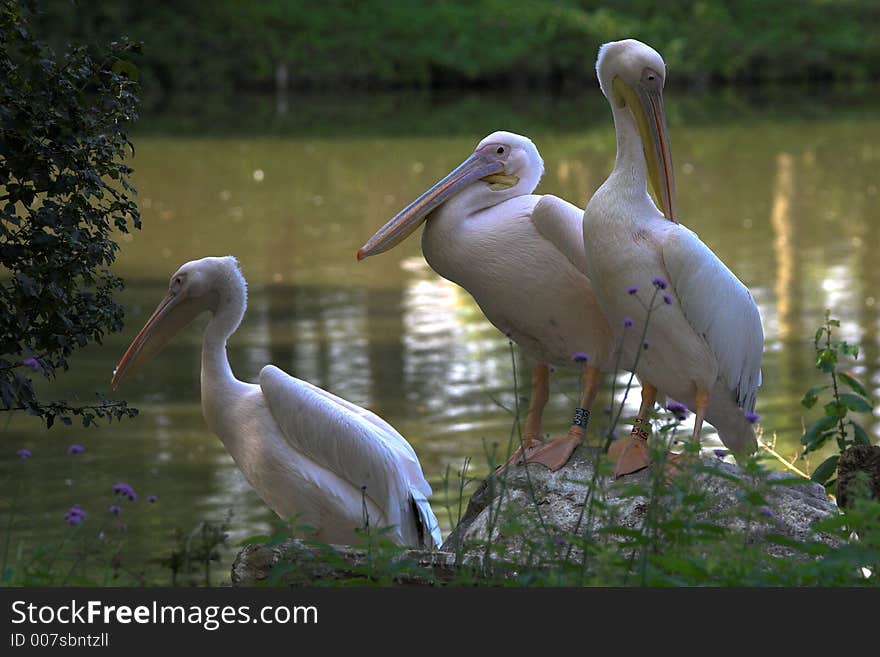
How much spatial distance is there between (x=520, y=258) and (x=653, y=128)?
518 millimetres

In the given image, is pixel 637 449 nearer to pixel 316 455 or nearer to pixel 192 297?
pixel 316 455

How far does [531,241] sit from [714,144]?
16.7 m

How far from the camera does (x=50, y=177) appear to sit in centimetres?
371

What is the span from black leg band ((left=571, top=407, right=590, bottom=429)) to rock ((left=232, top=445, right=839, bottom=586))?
0.30 ft

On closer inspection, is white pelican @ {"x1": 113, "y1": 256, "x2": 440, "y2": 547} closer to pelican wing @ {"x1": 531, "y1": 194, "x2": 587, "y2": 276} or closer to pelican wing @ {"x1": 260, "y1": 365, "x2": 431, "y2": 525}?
pelican wing @ {"x1": 260, "y1": 365, "x2": 431, "y2": 525}

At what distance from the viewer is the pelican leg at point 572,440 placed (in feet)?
13.9

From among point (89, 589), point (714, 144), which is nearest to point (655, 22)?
point (714, 144)

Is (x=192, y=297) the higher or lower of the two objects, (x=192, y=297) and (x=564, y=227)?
the lower

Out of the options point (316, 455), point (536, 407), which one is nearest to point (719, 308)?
point (536, 407)

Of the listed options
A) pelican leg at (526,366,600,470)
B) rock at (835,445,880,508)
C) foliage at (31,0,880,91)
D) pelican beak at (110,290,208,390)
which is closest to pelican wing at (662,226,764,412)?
pelican leg at (526,366,600,470)

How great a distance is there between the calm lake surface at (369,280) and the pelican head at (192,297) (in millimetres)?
640

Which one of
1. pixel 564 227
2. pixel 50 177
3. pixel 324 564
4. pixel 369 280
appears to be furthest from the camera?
pixel 369 280

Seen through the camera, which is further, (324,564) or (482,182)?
(482,182)

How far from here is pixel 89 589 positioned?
9.29 ft
